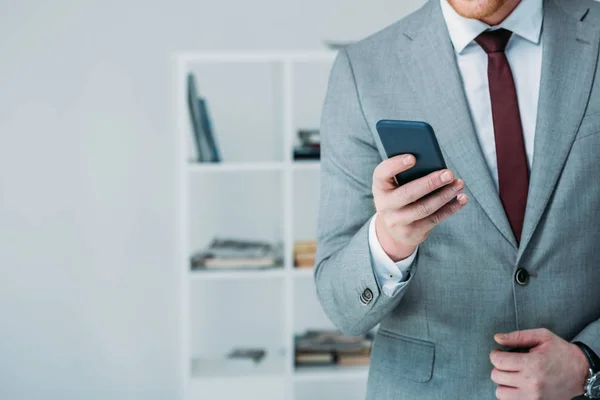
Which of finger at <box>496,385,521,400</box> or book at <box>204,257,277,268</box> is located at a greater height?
finger at <box>496,385,521,400</box>

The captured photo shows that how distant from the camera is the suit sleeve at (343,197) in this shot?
1.23 m

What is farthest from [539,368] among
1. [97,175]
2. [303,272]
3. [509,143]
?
[97,175]

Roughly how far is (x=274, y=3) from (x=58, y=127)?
1249 millimetres

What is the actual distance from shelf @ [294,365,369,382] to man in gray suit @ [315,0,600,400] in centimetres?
208

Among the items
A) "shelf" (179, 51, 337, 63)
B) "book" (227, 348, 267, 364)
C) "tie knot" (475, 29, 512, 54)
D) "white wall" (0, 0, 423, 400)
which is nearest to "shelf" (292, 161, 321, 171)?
"shelf" (179, 51, 337, 63)

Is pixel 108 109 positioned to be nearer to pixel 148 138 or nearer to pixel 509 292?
pixel 148 138

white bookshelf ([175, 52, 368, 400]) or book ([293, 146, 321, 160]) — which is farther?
white bookshelf ([175, 52, 368, 400])

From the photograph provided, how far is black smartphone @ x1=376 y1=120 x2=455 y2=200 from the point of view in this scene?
3.27 ft

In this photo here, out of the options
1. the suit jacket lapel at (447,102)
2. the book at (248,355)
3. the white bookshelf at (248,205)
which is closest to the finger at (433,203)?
the suit jacket lapel at (447,102)

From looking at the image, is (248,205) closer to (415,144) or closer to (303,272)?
(303,272)

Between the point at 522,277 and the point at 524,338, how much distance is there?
0.32 feet

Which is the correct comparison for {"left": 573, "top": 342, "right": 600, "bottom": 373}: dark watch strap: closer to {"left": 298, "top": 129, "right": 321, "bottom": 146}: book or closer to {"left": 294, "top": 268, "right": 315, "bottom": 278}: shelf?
{"left": 294, "top": 268, "right": 315, "bottom": 278}: shelf

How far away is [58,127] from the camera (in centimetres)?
421

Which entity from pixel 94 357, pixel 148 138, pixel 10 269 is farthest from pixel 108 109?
pixel 94 357
